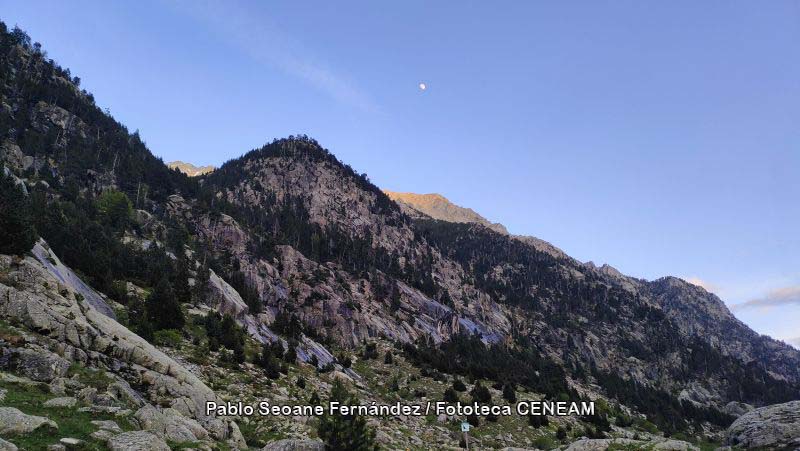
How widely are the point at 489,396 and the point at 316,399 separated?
25443 millimetres

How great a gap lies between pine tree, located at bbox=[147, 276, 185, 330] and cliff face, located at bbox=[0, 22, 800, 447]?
130 cm

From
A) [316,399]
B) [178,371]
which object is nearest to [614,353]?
[316,399]

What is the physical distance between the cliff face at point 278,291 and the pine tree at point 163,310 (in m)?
1.30

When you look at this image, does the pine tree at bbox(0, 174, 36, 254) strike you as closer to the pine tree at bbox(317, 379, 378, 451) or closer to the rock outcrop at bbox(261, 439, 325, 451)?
the rock outcrop at bbox(261, 439, 325, 451)

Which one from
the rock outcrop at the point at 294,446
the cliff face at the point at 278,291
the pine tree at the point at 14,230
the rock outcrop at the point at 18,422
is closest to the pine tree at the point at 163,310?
the cliff face at the point at 278,291

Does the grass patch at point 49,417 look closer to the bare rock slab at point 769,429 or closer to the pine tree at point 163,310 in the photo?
the pine tree at point 163,310

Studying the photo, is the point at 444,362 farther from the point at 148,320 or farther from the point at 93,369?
the point at 93,369

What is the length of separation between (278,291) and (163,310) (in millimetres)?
46870

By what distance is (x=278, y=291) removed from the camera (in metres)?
82.3

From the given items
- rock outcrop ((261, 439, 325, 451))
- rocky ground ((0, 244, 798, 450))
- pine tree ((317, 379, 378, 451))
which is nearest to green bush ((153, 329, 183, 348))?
rocky ground ((0, 244, 798, 450))

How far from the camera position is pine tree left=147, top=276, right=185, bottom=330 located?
3528cm

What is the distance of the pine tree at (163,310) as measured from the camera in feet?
116

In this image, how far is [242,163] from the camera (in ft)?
566

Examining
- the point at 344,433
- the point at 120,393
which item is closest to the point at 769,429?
the point at 344,433
